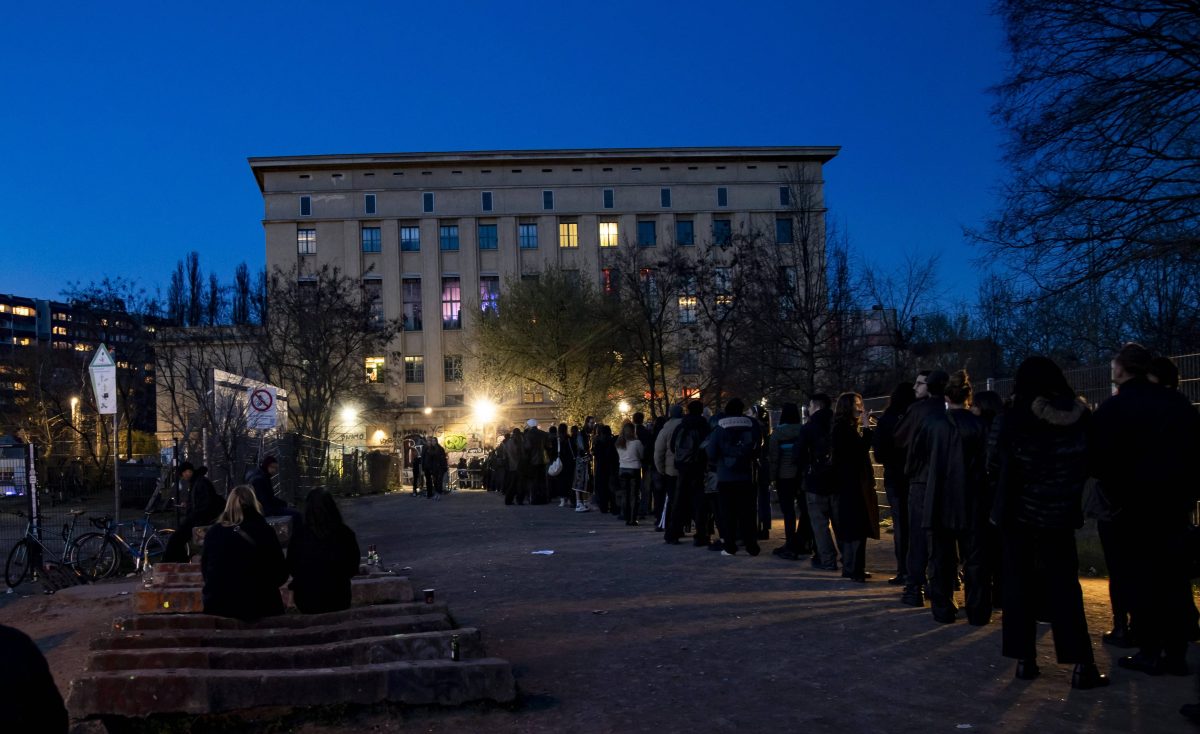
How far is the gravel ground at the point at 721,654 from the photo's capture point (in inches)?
208

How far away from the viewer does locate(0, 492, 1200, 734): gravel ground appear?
5285 millimetres

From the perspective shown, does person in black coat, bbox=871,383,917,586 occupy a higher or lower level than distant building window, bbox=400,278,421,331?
lower

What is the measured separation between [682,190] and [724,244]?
43.9 metres

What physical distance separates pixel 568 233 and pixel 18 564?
2494 inches

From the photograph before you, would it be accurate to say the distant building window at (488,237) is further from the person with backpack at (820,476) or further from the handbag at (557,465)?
the person with backpack at (820,476)

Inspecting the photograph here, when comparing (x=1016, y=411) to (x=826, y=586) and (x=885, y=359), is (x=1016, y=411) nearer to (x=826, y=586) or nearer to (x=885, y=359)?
(x=826, y=586)

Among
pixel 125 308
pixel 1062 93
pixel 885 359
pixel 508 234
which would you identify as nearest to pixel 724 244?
pixel 885 359

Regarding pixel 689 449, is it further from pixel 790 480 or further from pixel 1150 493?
pixel 1150 493

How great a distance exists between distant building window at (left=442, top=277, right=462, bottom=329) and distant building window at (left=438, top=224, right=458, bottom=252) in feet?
8.14

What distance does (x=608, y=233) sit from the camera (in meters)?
75.4

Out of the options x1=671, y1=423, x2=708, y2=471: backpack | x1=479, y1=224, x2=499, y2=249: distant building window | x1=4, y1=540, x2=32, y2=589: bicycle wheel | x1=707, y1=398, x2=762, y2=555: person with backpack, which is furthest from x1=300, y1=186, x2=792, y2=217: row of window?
x1=707, y1=398, x2=762, y2=555: person with backpack

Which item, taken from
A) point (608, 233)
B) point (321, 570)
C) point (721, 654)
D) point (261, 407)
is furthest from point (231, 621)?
point (608, 233)

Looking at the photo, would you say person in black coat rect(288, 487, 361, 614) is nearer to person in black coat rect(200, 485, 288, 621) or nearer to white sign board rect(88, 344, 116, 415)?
person in black coat rect(200, 485, 288, 621)

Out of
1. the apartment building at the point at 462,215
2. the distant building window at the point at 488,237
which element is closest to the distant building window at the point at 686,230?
the apartment building at the point at 462,215
